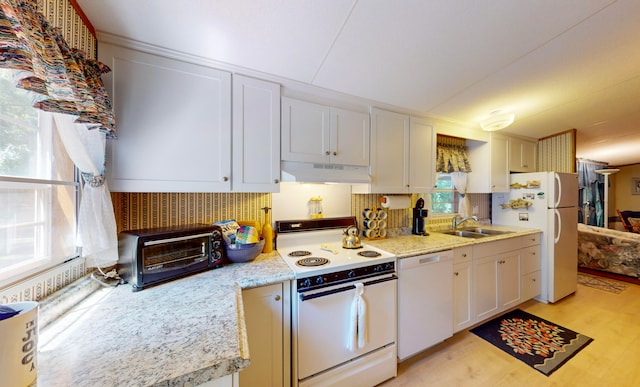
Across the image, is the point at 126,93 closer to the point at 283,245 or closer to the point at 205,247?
the point at 205,247

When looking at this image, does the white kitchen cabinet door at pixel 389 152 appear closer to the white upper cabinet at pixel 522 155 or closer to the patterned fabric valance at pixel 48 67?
the patterned fabric valance at pixel 48 67

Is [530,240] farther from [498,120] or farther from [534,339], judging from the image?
[498,120]

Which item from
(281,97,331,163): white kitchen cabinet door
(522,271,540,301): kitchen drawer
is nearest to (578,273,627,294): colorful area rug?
(522,271,540,301): kitchen drawer

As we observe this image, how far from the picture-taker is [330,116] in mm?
1781

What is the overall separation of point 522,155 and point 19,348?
14.9 feet

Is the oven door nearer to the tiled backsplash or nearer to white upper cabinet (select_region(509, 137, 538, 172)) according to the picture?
the tiled backsplash

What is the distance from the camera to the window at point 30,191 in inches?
29.3

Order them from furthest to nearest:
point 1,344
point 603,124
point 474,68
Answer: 1. point 603,124
2. point 474,68
3. point 1,344

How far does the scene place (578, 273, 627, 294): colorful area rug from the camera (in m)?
3.07

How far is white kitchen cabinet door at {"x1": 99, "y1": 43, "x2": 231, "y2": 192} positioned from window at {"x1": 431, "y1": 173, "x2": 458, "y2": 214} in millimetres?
2590

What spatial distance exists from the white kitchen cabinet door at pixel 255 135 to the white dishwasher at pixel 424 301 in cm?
122

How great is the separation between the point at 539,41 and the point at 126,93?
2.45 meters

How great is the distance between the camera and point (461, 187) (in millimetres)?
2887

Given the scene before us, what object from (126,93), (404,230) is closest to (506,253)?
(404,230)
